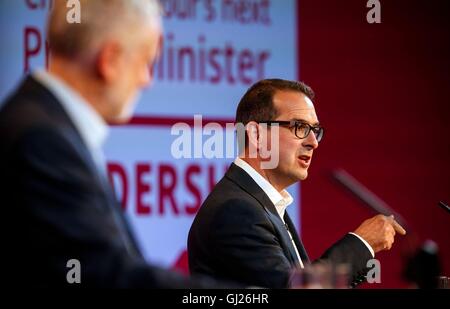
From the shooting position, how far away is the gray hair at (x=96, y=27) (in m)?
1.48

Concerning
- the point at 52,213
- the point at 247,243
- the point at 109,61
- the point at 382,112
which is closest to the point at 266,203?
the point at 247,243

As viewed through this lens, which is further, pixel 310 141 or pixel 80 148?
pixel 310 141

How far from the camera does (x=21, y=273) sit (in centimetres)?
137

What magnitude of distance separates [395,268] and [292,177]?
5.13 feet

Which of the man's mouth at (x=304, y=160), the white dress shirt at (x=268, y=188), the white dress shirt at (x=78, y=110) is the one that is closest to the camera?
the white dress shirt at (x=78, y=110)

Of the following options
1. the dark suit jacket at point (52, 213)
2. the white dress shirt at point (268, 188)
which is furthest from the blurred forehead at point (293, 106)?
the dark suit jacket at point (52, 213)

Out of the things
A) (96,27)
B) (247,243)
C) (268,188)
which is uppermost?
(96,27)

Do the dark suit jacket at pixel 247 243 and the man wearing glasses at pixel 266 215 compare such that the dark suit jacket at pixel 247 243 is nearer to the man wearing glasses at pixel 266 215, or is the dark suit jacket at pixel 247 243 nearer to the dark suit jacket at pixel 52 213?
the man wearing glasses at pixel 266 215

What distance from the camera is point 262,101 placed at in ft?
9.37

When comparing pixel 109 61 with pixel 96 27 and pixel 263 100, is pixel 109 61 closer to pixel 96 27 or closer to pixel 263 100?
pixel 96 27

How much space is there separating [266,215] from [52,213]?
49.1 inches

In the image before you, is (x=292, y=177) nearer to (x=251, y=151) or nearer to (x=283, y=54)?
(x=251, y=151)

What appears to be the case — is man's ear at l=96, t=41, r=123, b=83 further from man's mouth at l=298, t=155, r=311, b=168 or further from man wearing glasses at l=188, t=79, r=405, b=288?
man's mouth at l=298, t=155, r=311, b=168

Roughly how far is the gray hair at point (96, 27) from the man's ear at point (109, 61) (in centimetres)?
1
